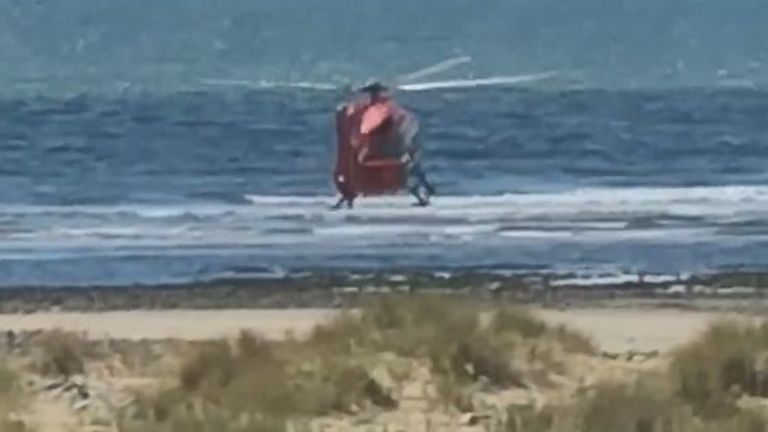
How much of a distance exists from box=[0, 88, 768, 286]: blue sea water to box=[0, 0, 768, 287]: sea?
8 centimetres

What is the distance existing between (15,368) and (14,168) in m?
25.2

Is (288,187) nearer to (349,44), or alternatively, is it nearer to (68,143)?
(68,143)

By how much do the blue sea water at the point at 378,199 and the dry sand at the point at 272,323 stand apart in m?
2.98

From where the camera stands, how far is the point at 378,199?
33.6 m

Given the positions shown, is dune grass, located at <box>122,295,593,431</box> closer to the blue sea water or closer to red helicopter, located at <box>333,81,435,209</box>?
red helicopter, located at <box>333,81,435,209</box>

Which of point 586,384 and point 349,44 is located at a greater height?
point 349,44

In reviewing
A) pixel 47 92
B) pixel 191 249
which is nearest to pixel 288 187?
pixel 191 249

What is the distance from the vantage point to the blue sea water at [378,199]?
28500mm

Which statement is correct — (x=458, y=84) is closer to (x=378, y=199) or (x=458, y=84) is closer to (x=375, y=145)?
(x=375, y=145)

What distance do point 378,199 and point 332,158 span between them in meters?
8.78

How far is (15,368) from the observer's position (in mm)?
17359

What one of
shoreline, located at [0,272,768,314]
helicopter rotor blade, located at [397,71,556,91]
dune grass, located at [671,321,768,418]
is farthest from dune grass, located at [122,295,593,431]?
helicopter rotor blade, located at [397,71,556,91]

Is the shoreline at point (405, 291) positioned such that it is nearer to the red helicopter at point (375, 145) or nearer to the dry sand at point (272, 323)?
the dry sand at point (272, 323)

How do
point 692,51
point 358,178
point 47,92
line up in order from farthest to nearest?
point 692,51 < point 47,92 < point 358,178
